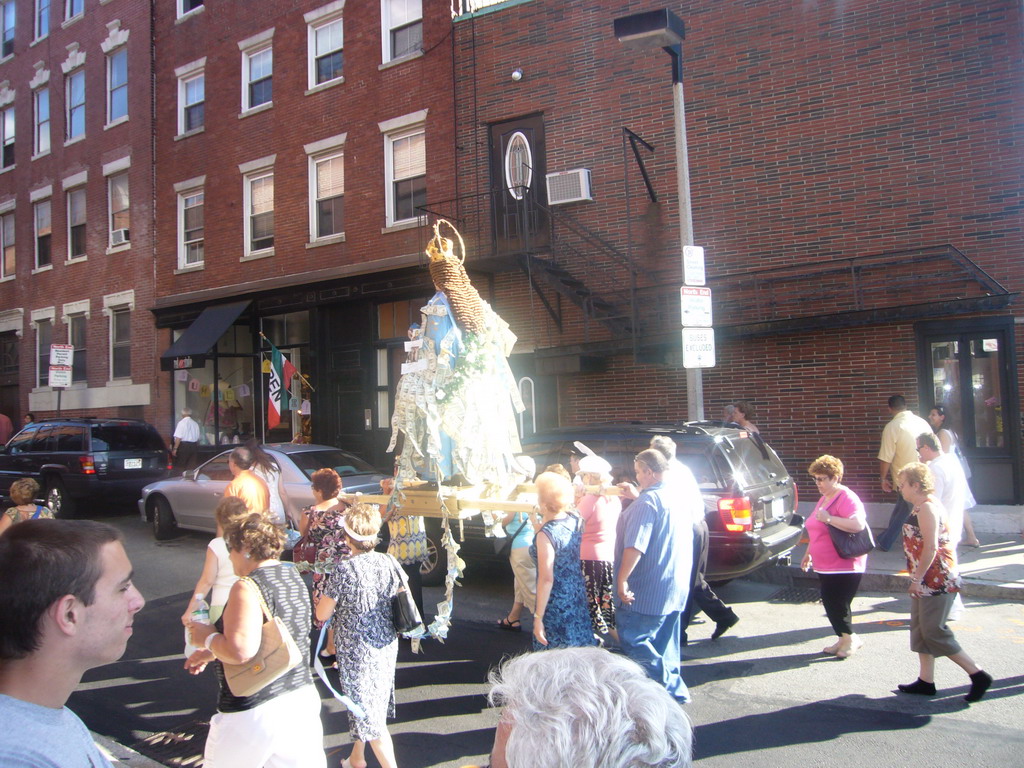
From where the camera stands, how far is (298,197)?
653 inches

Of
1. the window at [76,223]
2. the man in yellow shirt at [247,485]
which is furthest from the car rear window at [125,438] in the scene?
the window at [76,223]

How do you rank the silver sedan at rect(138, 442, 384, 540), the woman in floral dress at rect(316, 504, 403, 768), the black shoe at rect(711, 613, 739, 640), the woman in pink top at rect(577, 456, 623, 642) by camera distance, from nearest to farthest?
the woman in floral dress at rect(316, 504, 403, 768) → the woman in pink top at rect(577, 456, 623, 642) → the black shoe at rect(711, 613, 739, 640) → the silver sedan at rect(138, 442, 384, 540)

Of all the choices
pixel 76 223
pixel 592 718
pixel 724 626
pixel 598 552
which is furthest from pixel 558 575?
pixel 76 223

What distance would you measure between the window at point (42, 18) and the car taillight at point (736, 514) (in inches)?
968

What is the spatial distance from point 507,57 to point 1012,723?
1252 centimetres

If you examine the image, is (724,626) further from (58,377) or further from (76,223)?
(76,223)

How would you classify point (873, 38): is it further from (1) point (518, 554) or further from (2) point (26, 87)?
(2) point (26, 87)

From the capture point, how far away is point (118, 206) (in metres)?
20.3

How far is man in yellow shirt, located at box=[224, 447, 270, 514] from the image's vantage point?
6.14m

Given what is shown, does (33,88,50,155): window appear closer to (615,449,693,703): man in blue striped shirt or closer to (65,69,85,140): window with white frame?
(65,69,85,140): window with white frame

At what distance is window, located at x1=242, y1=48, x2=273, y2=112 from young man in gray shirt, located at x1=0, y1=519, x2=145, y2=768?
57.4 ft

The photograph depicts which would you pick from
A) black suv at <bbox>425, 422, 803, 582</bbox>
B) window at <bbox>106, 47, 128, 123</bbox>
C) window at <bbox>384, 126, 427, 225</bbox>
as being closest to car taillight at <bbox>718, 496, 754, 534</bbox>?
black suv at <bbox>425, 422, 803, 582</bbox>

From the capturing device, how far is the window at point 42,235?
22.4 metres

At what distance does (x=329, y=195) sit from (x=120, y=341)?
317 inches
